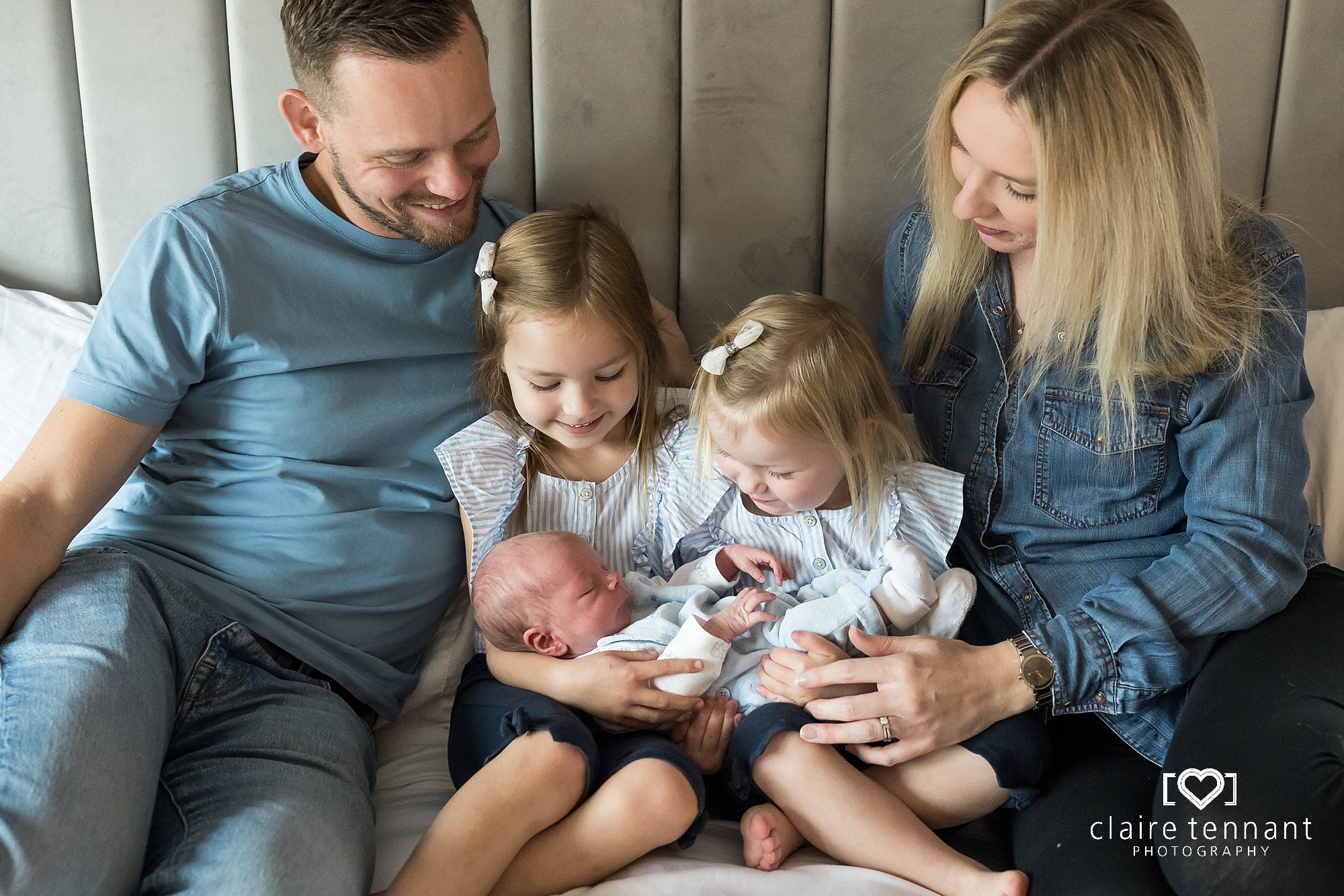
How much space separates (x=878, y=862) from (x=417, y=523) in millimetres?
766

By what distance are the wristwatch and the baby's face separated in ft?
1.76

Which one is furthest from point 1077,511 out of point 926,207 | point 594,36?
point 594,36

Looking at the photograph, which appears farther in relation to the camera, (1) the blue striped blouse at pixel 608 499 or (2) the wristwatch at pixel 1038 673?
(1) the blue striped blouse at pixel 608 499

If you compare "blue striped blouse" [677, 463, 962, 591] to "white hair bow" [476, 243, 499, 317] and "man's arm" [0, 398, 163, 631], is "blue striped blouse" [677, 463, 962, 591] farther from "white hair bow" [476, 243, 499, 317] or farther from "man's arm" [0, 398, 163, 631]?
"man's arm" [0, 398, 163, 631]

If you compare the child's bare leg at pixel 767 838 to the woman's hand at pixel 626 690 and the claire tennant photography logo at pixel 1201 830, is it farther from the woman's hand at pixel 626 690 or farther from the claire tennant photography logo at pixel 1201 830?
the claire tennant photography logo at pixel 1201 830

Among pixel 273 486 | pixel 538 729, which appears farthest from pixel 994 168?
pixel 273 486

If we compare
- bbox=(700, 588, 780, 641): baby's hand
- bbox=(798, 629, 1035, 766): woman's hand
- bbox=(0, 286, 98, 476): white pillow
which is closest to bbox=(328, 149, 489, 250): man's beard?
bbox=(0, 286, 98, 476): white pillow

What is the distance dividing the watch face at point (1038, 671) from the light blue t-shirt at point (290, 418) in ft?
2.66

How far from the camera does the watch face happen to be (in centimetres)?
127

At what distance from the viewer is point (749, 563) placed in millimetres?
1444

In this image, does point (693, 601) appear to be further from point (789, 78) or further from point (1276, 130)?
point (1276, 130)

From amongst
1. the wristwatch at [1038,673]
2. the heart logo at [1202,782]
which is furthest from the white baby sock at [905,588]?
the heart logo at [1202,782]

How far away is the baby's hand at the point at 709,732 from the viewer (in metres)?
1.33

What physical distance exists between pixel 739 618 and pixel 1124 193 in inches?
28.5
